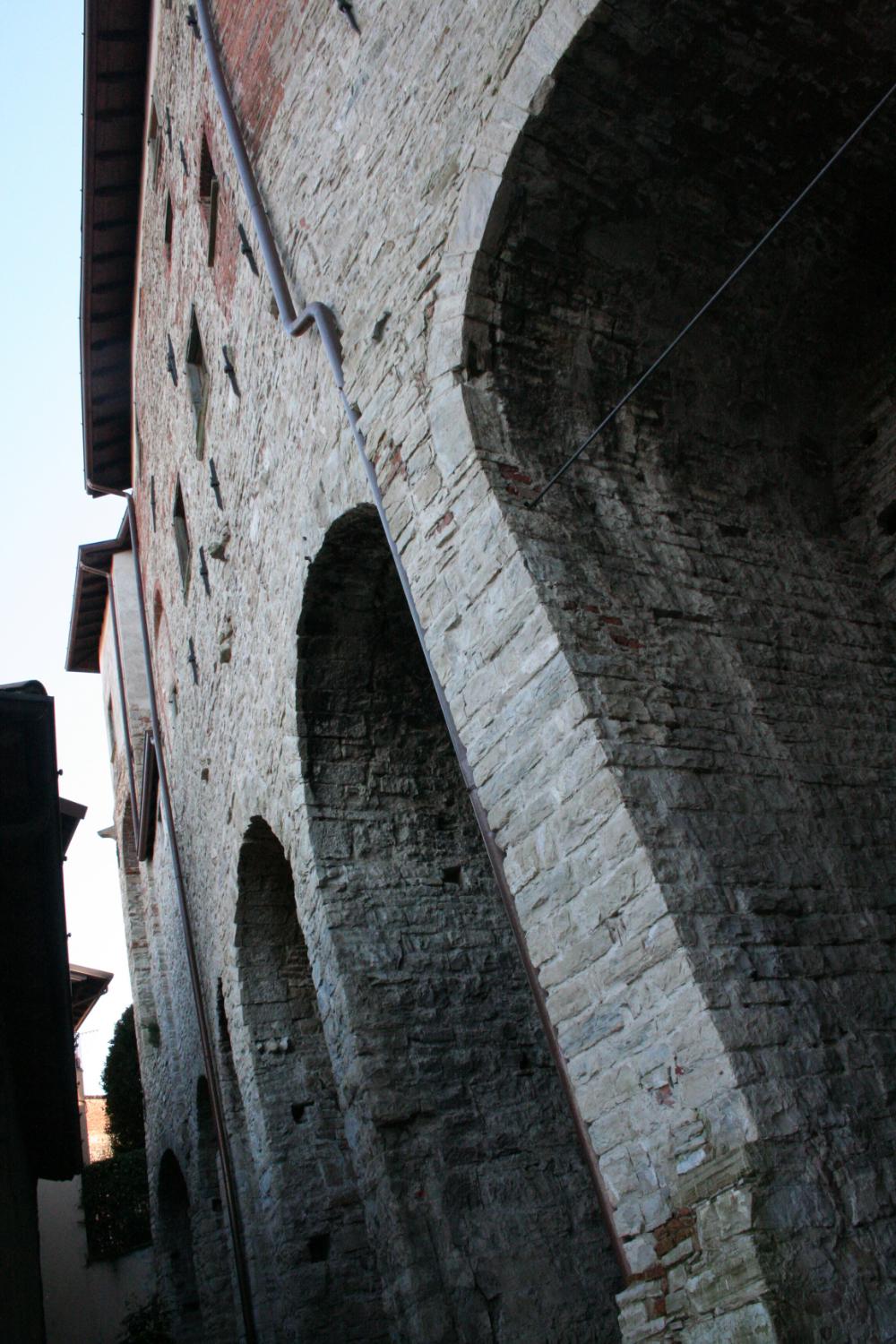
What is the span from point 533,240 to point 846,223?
144 cm

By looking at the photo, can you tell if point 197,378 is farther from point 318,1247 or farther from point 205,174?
point 318,1247

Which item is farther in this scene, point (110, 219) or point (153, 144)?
point (110, 219)

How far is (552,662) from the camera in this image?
3.64 meters

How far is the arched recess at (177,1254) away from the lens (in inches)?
418

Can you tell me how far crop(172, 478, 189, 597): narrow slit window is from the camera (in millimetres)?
9380

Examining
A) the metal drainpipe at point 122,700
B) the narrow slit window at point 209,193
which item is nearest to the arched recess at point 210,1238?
the metal drainpipe at point 122,700

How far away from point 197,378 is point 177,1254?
27.8ft

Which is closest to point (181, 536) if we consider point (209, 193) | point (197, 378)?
point (197, 378)

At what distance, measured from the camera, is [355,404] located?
Answer: 4.89 m

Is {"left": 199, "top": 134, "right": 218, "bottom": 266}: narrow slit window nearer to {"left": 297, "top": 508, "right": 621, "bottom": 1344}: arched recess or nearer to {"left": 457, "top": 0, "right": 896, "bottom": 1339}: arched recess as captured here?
{"left": 297, "top": 508, "right": 621, "bottom": 1344}: arched recess

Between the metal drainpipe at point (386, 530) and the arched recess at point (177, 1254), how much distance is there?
811 cm

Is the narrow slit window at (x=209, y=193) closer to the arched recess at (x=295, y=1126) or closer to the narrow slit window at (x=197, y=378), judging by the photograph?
the narrow slit window at (x=197, y=378)

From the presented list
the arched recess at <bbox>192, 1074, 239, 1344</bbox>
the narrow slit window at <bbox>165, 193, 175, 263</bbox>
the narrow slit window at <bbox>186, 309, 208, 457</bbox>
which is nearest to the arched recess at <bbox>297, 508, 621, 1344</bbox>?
the narrow slit window at <bbox>186, 309, 208, 457</bbox>

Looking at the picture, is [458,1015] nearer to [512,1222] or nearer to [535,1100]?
[535,1100]
